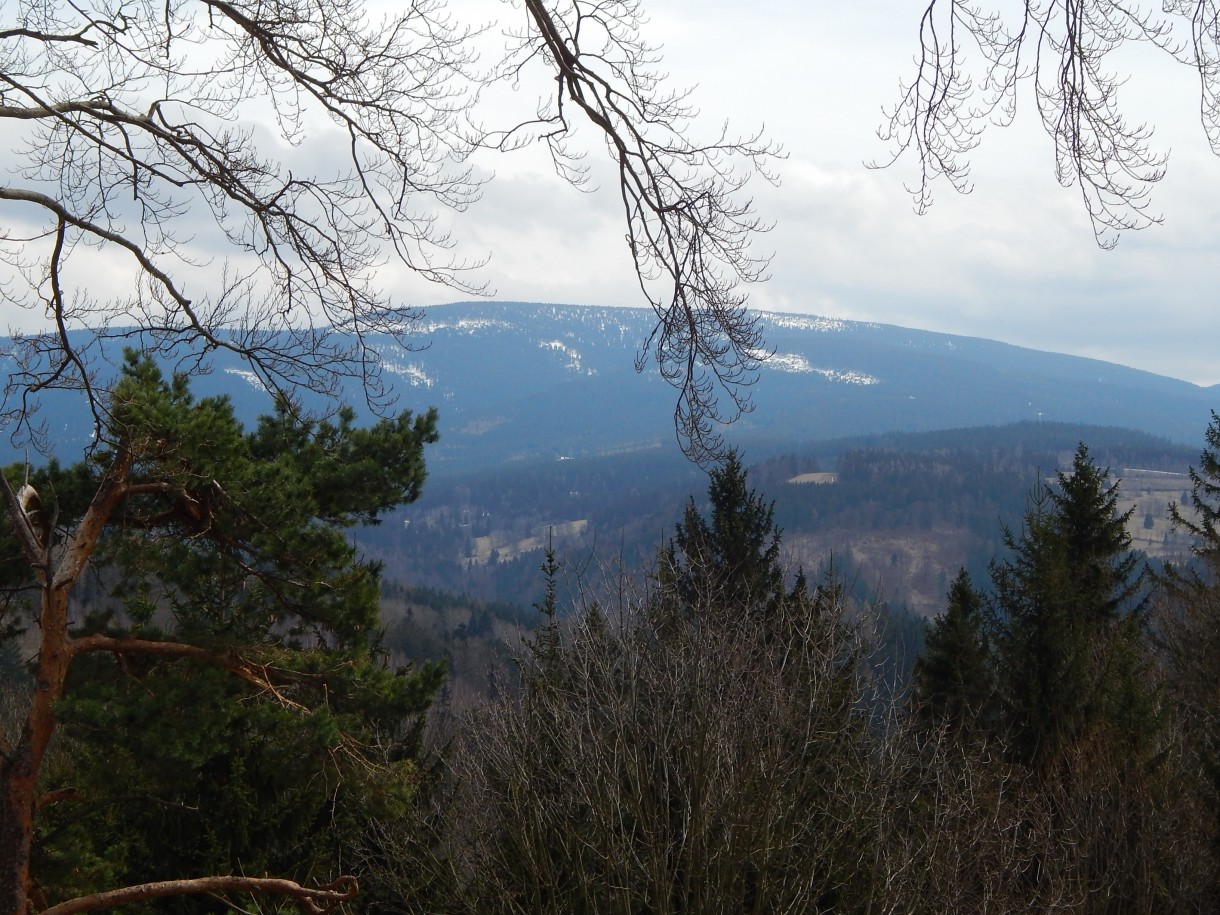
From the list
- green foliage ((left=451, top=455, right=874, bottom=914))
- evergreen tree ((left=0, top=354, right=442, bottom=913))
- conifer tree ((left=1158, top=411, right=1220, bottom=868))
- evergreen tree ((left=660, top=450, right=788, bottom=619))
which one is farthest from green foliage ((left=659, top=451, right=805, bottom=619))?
evergreen tree ((left=0, top=354, right=442, bottom=913))

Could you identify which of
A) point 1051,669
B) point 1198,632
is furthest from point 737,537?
point 1198,632

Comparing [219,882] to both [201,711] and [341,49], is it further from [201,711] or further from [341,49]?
[341,49]

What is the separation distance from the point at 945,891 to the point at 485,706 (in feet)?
22.5

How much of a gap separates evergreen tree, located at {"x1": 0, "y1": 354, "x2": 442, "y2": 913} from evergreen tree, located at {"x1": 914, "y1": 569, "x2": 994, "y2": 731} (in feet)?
32.7

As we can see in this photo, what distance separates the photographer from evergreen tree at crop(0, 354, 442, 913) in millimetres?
8508

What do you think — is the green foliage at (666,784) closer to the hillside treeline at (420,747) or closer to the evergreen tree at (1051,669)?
the hillside treeline at (420,747)

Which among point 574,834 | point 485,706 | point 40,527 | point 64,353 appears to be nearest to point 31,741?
point 40,527

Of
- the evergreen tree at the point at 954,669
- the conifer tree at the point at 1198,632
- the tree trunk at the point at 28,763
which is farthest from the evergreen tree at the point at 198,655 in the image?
the conifer tree at the point at 1198,632

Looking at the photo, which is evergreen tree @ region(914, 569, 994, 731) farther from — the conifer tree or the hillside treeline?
the conifer tree

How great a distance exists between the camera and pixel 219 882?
6098 millimetres

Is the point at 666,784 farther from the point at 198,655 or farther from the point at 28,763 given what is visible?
the point at 28,763

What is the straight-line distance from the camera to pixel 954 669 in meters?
19.2

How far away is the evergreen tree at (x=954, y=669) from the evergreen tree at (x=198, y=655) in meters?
9.98

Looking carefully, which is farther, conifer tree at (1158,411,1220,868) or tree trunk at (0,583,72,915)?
conifer tree at (1158,411,1220,868)
